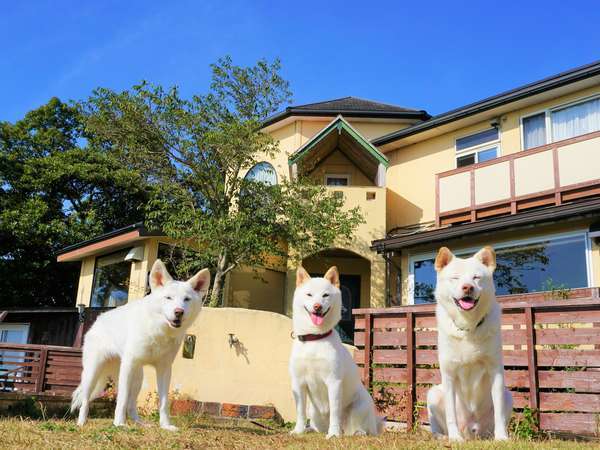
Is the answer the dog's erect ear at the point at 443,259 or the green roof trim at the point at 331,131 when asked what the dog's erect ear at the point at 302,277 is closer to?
the dog's erect ear at the point at 443,259

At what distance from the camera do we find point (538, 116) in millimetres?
15781

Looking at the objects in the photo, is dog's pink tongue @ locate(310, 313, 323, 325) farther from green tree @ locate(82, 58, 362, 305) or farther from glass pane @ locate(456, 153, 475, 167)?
glass pane @ locate(456, 153, 475, 167)

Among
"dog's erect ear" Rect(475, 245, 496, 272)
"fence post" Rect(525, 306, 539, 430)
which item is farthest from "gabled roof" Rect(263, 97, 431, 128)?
"dog's erect ear" Rect(475, 245, 496, 272)

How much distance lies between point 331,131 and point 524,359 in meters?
12.3

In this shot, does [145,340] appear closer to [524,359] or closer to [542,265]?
[524,359]

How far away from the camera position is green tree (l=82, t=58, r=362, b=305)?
1453 centimetres

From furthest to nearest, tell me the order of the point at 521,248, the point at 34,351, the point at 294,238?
the point at 294,238, the point at 521,248, the point at 34,351

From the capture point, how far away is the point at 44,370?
1128 centimetres

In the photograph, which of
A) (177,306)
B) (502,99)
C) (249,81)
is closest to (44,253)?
(249,81)

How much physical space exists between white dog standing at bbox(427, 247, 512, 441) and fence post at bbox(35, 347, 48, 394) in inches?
356

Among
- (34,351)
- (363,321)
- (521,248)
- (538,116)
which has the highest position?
(538,116)

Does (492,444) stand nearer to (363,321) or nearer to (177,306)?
(177,306)

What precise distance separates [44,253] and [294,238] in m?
17.0

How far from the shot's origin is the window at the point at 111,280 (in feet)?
57.5
